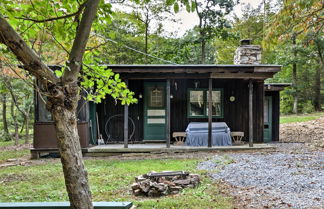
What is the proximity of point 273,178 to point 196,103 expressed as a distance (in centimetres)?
555

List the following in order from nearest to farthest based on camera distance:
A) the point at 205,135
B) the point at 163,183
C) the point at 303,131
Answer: the point at 163,183 < the point at 205,135 < the point at 303,131

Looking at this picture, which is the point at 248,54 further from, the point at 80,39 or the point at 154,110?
the point at 80,39

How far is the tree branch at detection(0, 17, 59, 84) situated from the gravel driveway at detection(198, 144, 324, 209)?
3111 millimetres

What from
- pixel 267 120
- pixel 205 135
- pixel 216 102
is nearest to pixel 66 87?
pixel 205 135

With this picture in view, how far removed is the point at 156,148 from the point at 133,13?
1176cm

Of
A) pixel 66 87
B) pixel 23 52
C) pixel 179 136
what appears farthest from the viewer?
pixel 179 136

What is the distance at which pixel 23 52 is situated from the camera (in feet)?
5.59

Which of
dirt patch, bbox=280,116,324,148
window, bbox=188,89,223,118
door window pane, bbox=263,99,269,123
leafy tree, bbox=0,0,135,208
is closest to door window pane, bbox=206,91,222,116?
window, bbox=188,89,223,118

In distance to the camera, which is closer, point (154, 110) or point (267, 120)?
point (154, 110)

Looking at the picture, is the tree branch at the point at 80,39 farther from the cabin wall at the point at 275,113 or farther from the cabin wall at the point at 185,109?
the cabin wall at the point at 275,113

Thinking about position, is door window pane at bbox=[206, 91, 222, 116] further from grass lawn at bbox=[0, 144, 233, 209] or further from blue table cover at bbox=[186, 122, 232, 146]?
grass lawn at bbox=[0, 144, 233, 209]

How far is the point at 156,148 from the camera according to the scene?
900 centimetres

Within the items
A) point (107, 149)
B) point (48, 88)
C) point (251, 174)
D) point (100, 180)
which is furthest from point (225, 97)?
point (48, 88)

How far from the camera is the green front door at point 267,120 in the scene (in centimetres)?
1127
